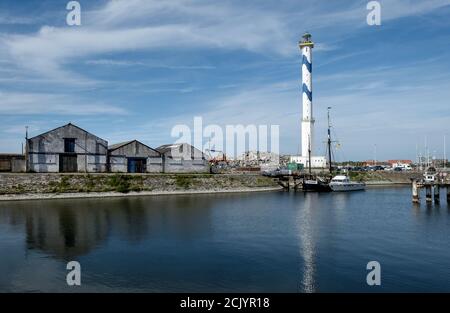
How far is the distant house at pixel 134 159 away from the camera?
71.7 m

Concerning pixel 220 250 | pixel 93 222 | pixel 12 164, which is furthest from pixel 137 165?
pixel 220 250

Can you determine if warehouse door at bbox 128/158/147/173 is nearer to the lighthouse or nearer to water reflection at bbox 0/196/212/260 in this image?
water reflection at bbox 0/196/212/260

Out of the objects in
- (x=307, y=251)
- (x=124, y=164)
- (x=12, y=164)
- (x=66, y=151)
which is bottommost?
(x=307, y=251)

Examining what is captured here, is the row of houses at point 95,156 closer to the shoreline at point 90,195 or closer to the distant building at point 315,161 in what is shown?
the shoreline at point 90,195

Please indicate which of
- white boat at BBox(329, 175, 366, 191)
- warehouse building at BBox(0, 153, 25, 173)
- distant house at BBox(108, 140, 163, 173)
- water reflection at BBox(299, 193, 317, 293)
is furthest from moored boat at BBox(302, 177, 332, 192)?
warehouse building at BBox(0, 153, 25, 173)

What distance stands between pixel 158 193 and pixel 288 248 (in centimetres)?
4270

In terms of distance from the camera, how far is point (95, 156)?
69562mm

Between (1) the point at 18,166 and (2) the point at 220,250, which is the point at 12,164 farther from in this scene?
(2) the point at 220,250

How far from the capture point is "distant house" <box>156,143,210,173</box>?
255 feet

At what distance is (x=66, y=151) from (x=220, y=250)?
158 ft

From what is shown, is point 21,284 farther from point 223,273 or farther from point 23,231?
point 23,231
